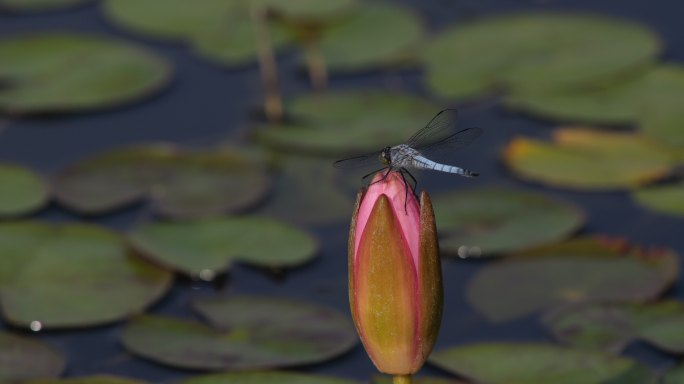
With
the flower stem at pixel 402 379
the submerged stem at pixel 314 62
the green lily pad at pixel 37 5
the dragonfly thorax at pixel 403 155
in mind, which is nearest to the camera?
the flower stem at pixel 402 379

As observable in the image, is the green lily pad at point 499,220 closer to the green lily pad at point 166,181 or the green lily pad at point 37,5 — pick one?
the green lily pad at point 166,181

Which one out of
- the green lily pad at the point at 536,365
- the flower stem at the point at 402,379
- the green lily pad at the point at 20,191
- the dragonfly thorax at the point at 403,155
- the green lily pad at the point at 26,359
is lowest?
the green lily pad at the point at 20,191

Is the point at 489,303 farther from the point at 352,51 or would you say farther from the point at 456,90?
the point at 352,51

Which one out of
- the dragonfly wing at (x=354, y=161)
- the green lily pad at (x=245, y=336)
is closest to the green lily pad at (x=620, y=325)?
the green lily pad at (x=245, y=336)

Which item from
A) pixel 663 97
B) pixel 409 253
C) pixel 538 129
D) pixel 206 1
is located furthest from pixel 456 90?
pixel 409 253

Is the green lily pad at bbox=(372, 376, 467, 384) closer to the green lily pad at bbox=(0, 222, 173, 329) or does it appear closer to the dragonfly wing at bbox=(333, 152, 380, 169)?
the dragonfly wing at bbox=(333, 152, 380, 169)

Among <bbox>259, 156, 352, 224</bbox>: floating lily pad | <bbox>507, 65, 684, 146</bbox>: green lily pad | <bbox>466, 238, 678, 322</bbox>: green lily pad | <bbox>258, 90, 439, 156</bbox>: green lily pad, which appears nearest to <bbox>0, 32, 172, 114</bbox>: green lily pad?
<bbox>258, 90, 439, 156</bbox>: green lily pad
